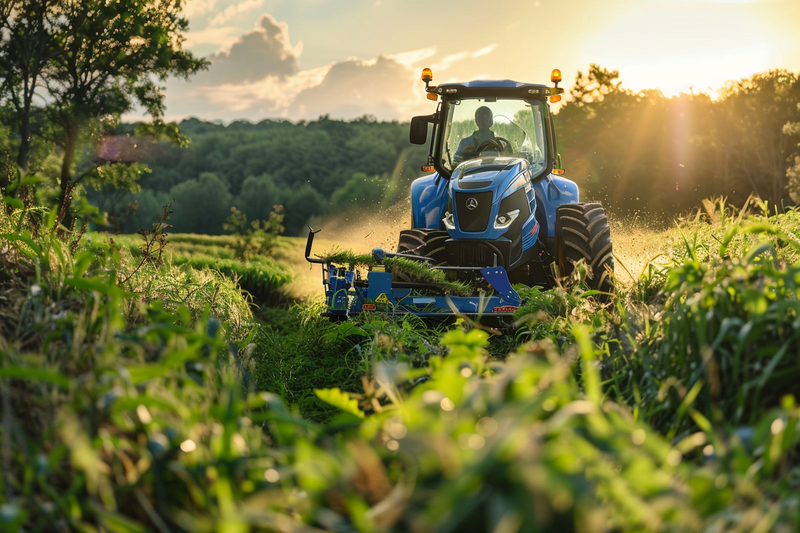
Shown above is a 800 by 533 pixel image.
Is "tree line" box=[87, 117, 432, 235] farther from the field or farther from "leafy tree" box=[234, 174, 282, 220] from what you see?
the field

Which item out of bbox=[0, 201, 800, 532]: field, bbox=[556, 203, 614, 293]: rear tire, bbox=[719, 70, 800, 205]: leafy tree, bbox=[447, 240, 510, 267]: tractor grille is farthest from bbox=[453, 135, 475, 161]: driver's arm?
bbox=[719, 70, 800, 205]: leafy tree

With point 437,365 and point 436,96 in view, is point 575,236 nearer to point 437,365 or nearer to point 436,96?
point 436,96

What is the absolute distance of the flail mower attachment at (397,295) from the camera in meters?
5.12

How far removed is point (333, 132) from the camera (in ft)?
226

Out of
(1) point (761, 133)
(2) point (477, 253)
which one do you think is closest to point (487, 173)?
(2) point (477, 253)

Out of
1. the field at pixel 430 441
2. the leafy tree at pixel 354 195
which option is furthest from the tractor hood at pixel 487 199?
the leafy tree at pixel 354 195

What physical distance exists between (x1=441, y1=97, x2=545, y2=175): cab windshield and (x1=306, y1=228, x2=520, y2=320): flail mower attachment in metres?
2.22

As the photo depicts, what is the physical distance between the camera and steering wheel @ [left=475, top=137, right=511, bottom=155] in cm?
702

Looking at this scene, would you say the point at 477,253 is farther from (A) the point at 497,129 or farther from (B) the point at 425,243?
(A) the point at 497,129

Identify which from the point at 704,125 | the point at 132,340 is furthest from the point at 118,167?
the point at 704,125

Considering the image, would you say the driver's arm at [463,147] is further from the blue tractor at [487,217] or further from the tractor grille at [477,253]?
the tractor grille at [477,253]

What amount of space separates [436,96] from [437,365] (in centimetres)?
619

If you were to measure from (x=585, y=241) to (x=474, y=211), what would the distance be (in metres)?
1.07

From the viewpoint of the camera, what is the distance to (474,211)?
19.5 feet
